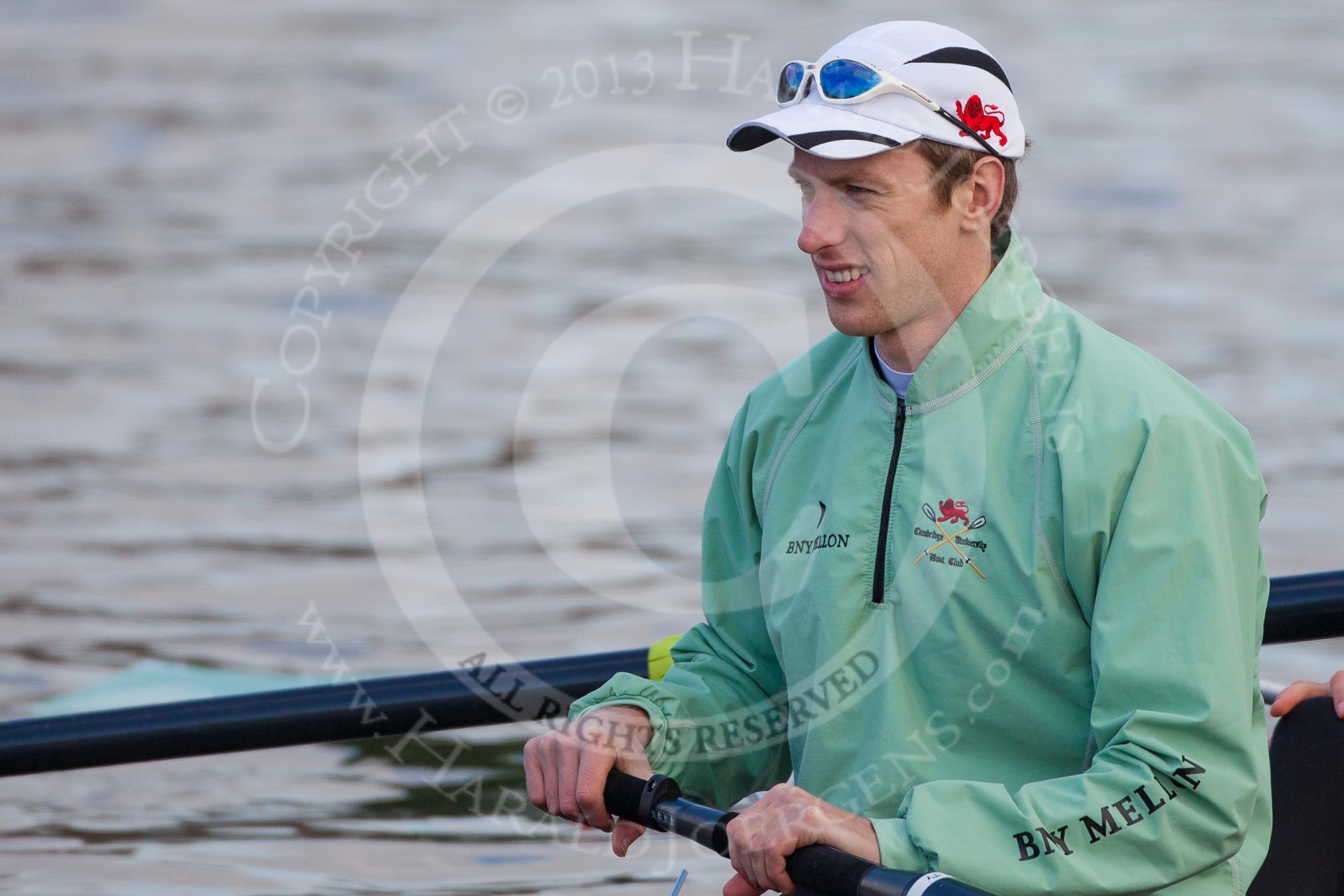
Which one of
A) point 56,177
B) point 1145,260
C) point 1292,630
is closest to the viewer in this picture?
point 1292,630

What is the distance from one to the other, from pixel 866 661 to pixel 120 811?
7.29 feet

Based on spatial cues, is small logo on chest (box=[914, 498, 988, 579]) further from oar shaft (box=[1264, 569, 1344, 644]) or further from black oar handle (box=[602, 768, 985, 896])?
oar shaft (box=[1264, 569, 1344, 644])

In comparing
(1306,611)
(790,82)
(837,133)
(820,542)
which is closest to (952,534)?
(820,542)

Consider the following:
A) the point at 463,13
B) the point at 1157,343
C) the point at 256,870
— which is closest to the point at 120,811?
the point at 256,870

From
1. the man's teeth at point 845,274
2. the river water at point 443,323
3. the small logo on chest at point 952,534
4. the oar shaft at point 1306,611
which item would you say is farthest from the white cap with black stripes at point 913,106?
the river water at point 443,323

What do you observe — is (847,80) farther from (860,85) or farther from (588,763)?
(588,763)

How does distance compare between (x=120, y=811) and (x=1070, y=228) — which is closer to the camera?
(x=120, y=811)

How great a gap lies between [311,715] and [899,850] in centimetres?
115

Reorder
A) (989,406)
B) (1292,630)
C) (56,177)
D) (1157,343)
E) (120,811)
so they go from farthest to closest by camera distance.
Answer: (56,177) → (1157,343) → (120,811) → (1292,630) → (989,406)

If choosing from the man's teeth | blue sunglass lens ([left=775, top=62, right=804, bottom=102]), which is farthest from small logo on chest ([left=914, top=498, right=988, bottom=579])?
blue sunglass lens ([left=775, top=62, right=804, bottom=102])

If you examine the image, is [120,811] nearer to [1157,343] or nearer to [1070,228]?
[1157,343]

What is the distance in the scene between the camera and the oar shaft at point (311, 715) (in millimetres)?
2627

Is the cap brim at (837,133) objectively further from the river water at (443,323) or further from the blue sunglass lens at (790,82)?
the river water at (443,323)

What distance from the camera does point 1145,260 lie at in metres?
8.69
